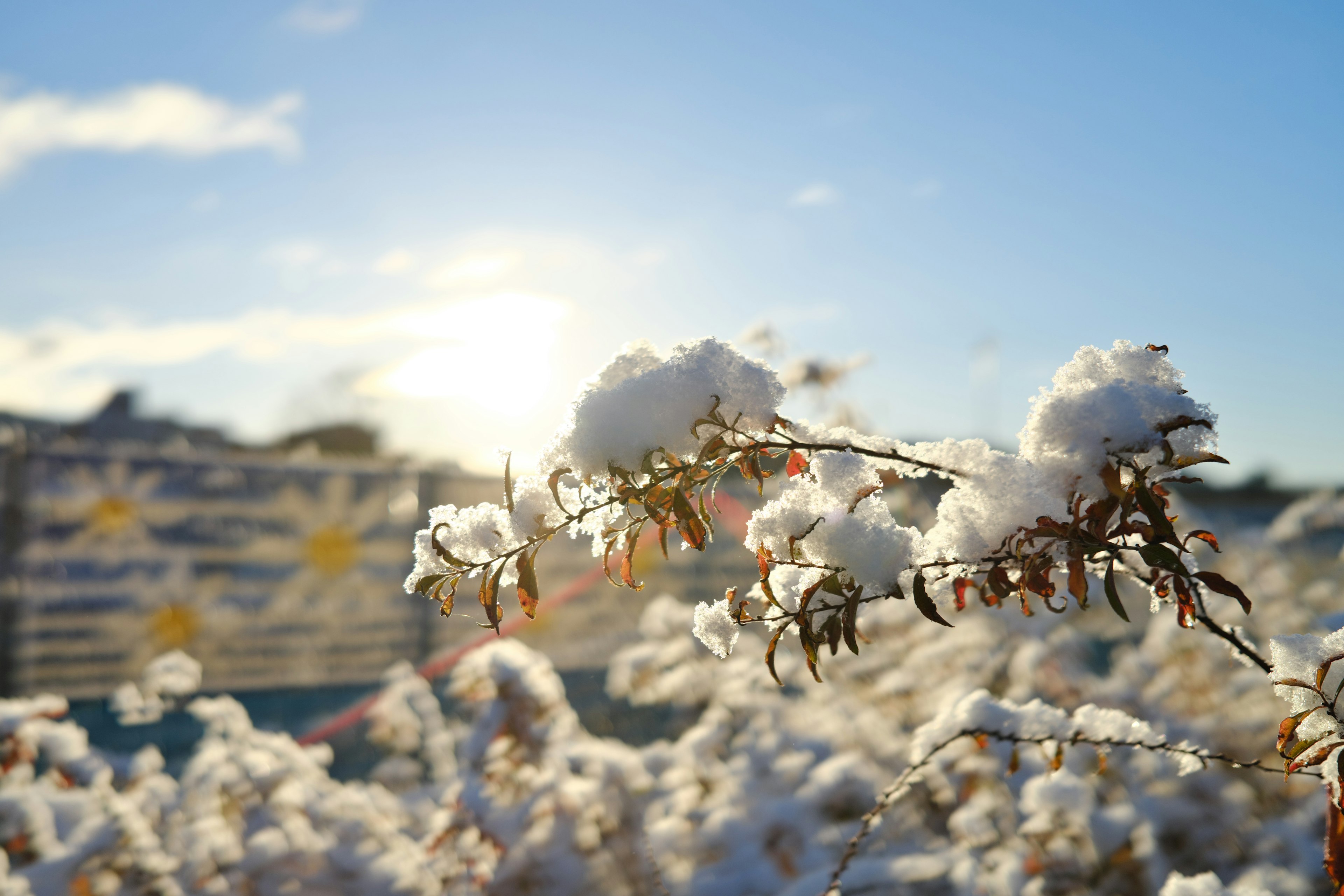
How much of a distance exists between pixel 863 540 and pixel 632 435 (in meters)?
0.27

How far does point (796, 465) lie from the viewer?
39.4 inches

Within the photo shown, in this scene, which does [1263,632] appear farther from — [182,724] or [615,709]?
[182,724]

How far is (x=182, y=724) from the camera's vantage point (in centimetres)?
573

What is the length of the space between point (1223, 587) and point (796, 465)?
45 cm

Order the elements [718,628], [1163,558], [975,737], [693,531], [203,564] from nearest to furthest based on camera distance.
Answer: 1. [1163,558]
2. [693,531]
3. [718,628]
4. [975,737]
5. [203,564]

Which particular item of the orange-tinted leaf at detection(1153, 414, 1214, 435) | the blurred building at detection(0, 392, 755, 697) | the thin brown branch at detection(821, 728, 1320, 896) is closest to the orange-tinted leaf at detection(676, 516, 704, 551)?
the orange-tinted leaf at detection(1153, 414, 1214, 435)

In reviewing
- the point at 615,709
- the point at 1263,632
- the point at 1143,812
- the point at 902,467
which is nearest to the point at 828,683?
the point at 1143,812

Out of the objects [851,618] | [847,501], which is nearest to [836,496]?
[847,501]

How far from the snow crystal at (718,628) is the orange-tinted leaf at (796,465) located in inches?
6.9

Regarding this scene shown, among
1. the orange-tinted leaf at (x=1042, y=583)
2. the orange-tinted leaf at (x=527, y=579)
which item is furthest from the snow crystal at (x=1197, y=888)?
the orange-tinted leaf at (x=527, y=579)

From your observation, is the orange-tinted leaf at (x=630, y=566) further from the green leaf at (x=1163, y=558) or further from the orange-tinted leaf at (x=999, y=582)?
the green leaf at (x=1163, y=558)

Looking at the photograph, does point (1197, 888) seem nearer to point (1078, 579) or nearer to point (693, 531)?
point (1078, 579)

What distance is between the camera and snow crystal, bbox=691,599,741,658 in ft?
3.16

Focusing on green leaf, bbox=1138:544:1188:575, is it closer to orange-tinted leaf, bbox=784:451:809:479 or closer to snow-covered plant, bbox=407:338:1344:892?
snow-covered plant, bbox=407:338:1344:892
